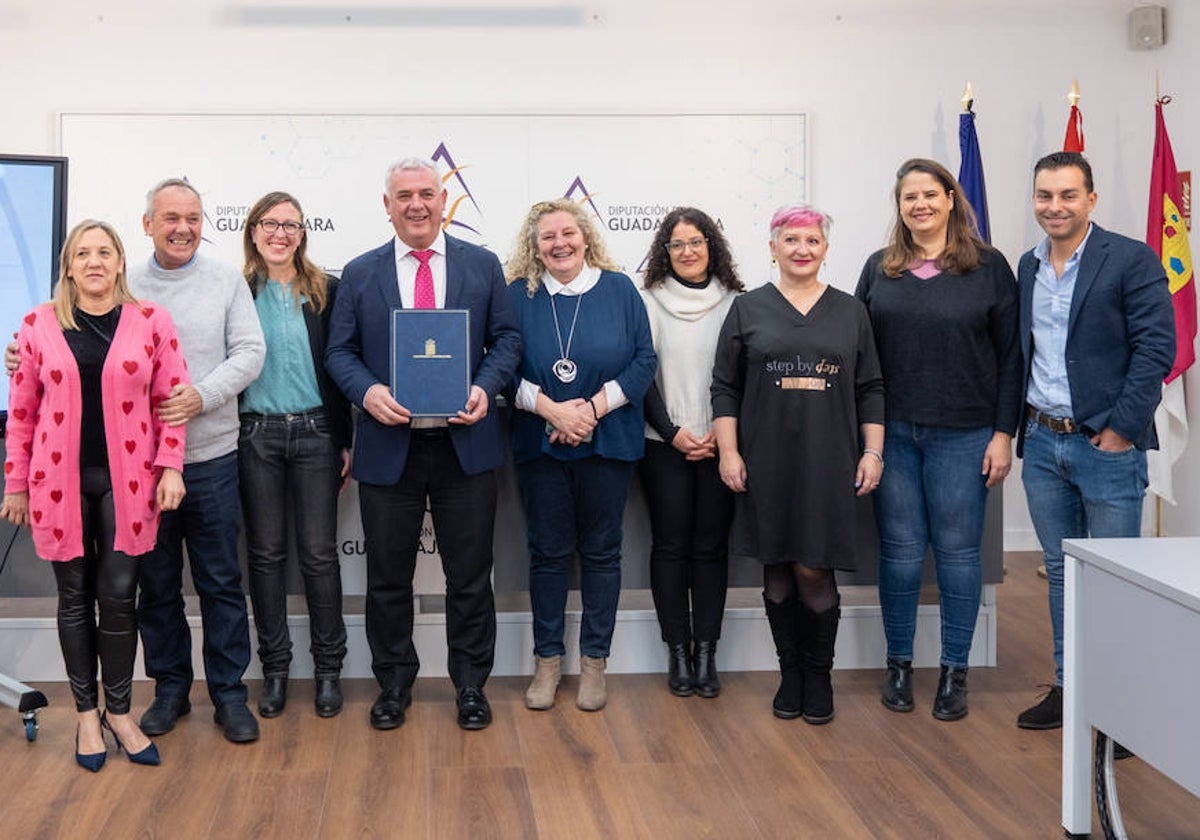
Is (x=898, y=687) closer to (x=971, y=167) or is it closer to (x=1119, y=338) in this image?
(x=1119, y=338)

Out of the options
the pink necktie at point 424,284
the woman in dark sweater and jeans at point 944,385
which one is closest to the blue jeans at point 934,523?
the woman in dark sweater and jeans at point 944,385

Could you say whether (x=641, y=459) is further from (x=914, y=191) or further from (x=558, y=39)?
(x=558, y=39)

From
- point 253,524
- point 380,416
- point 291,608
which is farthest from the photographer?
point 291,608

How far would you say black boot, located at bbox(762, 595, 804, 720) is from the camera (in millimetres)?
3459

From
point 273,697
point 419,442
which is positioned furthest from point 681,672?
point 273,697

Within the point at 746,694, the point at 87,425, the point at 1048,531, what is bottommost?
the point at 746,694

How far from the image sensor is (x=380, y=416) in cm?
321

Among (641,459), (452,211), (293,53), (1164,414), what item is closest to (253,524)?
(641,459)

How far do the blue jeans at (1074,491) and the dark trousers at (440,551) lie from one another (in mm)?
1488

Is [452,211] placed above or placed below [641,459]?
above

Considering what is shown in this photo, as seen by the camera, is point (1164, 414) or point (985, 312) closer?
point (985, 312)

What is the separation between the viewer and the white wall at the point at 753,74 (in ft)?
18.7

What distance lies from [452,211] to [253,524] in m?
2.77

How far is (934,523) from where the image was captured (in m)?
3.45
